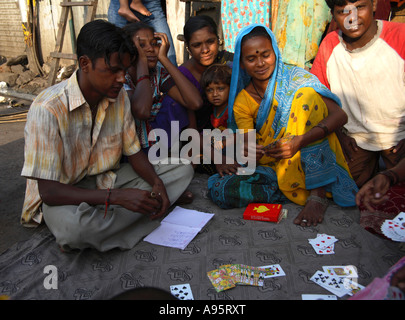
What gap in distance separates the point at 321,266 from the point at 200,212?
3.39 feet

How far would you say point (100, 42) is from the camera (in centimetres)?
218

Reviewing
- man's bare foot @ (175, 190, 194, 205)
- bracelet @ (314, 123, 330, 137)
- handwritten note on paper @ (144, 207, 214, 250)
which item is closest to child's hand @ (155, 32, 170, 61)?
man's bare foot @ (175, 190, 194, 205)

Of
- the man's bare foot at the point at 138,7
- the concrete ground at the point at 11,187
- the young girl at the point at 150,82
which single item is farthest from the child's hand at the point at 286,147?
the man's bare foot at the point at 138,7

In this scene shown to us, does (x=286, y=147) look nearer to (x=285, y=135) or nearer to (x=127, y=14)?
(x=285, y=135)

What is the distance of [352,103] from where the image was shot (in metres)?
3.11

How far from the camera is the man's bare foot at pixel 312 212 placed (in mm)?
2586

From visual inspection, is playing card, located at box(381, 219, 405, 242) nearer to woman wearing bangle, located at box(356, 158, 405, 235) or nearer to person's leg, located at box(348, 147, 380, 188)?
woman wearing bangle, located at box(356, 158, 405, 235)

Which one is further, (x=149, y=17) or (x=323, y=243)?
(x=149, y=17)

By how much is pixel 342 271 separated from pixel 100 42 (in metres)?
2.00

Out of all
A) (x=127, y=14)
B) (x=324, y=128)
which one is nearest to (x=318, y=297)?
(x=324, y=128)

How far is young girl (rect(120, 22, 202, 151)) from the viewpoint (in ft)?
9.82

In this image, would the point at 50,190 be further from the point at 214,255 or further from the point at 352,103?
the point at 352,103

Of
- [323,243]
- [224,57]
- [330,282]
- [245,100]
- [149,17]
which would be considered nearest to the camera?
[330,282]
